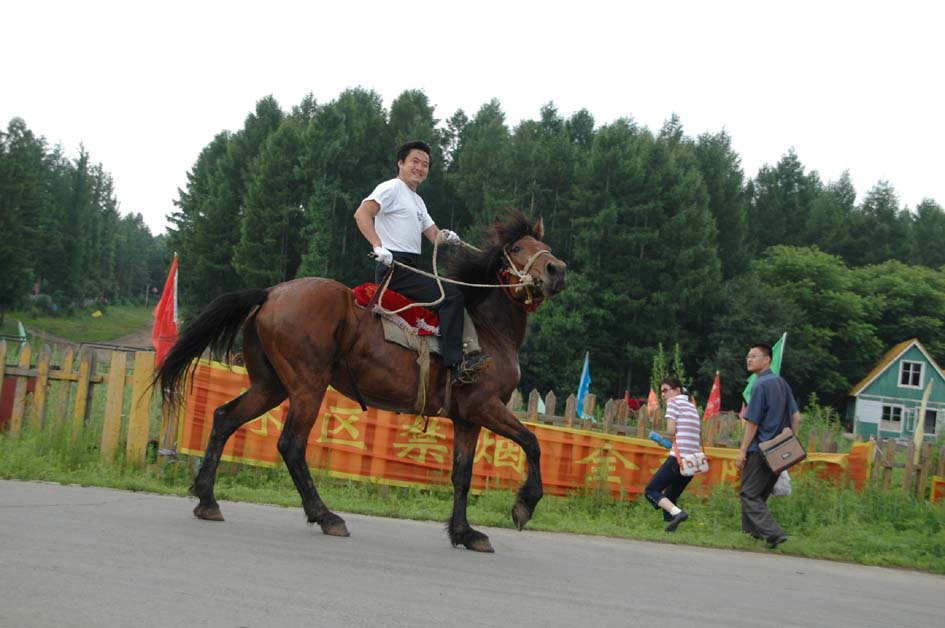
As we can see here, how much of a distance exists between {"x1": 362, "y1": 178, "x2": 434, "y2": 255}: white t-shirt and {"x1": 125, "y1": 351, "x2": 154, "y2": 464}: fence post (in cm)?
449

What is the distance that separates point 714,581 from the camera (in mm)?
7070

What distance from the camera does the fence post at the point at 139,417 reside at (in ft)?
36.5

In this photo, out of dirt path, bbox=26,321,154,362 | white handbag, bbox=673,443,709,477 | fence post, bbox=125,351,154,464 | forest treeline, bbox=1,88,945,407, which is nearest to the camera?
white handbag, bbox=673,443,709,477

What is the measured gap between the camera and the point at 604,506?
39.8 ft

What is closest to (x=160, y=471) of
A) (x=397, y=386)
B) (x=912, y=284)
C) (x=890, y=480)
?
(x=397, y=386)

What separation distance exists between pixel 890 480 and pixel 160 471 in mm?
9864

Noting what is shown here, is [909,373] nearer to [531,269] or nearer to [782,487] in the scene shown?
[782,487]

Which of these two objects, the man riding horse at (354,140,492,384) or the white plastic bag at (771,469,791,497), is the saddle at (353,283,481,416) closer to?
the man riding horse at (354,140,492,384)

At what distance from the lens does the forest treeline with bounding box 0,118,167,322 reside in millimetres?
79062

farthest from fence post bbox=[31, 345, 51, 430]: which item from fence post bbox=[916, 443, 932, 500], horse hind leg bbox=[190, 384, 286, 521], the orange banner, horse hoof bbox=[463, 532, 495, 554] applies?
fence post bbox=[916, 443, 932, 500]

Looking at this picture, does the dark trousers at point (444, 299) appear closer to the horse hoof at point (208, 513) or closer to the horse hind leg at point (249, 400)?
the horse hind leg at point (249, 400)

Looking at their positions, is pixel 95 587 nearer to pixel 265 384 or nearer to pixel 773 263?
pixel 265 384

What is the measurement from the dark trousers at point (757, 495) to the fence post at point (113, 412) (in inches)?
291

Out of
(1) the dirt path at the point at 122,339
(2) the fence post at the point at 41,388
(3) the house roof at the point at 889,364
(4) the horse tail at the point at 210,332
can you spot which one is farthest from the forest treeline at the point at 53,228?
(4) the horse tail at the point at 210,332
